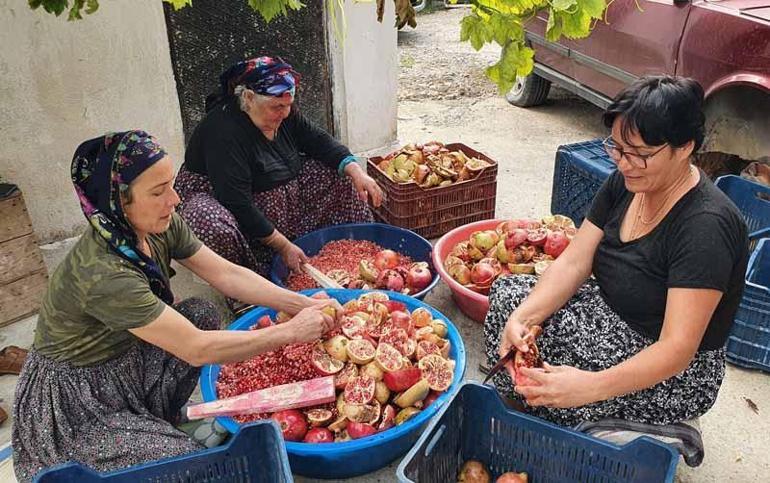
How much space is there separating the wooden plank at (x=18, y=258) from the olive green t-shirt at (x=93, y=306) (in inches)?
55.0

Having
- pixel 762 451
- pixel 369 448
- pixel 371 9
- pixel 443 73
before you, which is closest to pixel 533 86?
pixel 443 73

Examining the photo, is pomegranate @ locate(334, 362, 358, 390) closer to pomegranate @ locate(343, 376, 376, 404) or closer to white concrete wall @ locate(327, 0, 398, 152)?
pomegranate @ locate(343, 376, 376, 404)

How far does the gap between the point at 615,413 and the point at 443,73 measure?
7.82 m

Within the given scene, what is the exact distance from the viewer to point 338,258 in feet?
13.2

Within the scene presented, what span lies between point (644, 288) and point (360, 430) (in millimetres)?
1255

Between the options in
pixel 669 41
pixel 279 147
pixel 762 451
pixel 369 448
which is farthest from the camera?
pixel 669 41

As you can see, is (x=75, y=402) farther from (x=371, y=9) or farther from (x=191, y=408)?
(x=371, y=9)

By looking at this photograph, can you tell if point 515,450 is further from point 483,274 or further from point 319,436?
point 483,274

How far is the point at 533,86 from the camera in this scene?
769 cm

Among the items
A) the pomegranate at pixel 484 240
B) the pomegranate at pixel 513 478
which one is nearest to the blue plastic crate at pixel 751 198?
the pomegranate at pixel 484 240

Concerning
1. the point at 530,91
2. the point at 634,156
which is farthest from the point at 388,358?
the point at 530,91

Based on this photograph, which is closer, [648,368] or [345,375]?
[648,368]

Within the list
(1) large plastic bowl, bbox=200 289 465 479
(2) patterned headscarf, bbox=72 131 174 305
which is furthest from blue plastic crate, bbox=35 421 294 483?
(2) patterned headscarf, bbox=72 131 174 305

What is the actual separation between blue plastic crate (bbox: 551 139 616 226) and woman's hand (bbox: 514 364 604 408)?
7.30 feet
